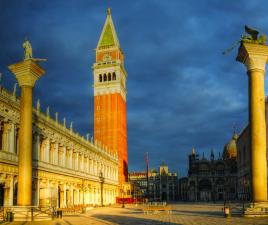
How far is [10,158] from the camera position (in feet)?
137

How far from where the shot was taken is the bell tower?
104312 mm

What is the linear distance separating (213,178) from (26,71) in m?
124

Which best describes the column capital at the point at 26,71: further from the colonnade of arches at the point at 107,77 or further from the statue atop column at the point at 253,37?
the colonnade of arches at the point at 107,77

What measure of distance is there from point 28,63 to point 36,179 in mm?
22164

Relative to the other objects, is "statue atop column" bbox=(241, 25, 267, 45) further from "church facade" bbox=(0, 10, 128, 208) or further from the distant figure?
"church facade" bbox=(0, 10, 128, 208)

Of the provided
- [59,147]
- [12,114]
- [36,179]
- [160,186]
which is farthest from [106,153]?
[160,186]

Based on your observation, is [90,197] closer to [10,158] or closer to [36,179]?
[36,179]

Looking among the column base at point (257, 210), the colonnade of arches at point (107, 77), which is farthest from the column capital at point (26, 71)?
the colonnade of arches at point (107, 77)

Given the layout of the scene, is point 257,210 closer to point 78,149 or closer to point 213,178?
point 78,149

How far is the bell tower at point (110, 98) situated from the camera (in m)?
104

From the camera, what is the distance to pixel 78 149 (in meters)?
67.8

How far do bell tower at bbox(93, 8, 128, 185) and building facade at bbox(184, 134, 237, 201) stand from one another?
146 ft

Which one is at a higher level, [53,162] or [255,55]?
[255,55]

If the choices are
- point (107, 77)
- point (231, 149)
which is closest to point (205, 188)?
point (231, 149)
